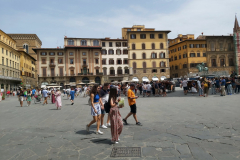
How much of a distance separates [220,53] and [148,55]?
19.0 metres

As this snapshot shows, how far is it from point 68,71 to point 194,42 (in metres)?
33.3

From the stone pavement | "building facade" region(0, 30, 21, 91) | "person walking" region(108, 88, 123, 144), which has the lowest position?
the stone pavement

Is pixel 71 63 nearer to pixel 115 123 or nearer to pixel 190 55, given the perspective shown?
pixel 190 55

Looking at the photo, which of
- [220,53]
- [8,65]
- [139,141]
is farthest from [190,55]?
A: [139,141]

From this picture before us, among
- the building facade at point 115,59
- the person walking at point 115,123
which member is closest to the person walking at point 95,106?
the person walking at point 115,123

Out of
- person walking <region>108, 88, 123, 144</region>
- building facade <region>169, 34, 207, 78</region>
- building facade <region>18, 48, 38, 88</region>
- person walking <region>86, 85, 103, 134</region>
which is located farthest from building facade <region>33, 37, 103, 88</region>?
person walking <region>108, 88, 123, 144</region>

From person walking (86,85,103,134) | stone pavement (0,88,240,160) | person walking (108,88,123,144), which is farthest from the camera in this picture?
person walking (86,85,103,134)

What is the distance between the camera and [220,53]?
5566cm

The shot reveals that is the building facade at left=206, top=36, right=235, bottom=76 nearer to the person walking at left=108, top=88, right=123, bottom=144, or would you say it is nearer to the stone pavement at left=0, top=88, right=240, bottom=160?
the stone pavement at left=0, top=88, right=240, bottom=160

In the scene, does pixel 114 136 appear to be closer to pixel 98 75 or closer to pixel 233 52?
pixel 98 75

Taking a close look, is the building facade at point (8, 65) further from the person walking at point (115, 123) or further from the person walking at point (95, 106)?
the person walking at point (115, 123)

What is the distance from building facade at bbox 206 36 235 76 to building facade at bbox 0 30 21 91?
154 feet

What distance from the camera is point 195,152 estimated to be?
4.20 metres

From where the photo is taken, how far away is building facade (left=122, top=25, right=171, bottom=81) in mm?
54469
